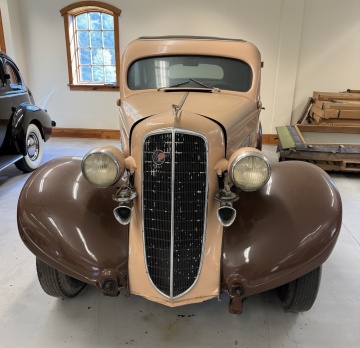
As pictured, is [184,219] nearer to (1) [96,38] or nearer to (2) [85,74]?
(1) [96,38]

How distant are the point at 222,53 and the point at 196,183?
1687 mm

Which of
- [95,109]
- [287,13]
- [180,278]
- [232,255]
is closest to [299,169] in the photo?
[232,255]

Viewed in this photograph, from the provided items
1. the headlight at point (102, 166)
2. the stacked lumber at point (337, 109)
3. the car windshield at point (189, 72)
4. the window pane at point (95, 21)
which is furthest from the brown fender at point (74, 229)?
the window pane at point (95, 21)

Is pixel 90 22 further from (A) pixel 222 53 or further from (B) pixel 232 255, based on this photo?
(B) pixel 232 255

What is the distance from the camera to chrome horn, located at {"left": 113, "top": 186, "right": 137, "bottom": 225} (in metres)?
1.52

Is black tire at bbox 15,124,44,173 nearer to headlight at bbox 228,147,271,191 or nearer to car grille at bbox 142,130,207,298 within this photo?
car grille at bbox 142,130,207,298

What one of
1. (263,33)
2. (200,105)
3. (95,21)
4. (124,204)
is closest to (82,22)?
(95,21)

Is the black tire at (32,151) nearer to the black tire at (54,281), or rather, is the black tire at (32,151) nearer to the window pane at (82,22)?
the window pane at (82,22)

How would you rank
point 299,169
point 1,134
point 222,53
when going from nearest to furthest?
point 299,169, point 222,53, point 1,134

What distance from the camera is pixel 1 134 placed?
3938mm

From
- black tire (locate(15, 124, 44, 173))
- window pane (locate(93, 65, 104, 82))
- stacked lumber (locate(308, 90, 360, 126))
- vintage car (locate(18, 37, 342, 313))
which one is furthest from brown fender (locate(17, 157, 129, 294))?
window pane (locate(93, 65, 104, 82))

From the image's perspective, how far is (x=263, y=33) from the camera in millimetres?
5875

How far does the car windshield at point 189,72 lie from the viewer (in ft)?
8.75

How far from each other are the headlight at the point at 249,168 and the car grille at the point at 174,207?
0.16m
